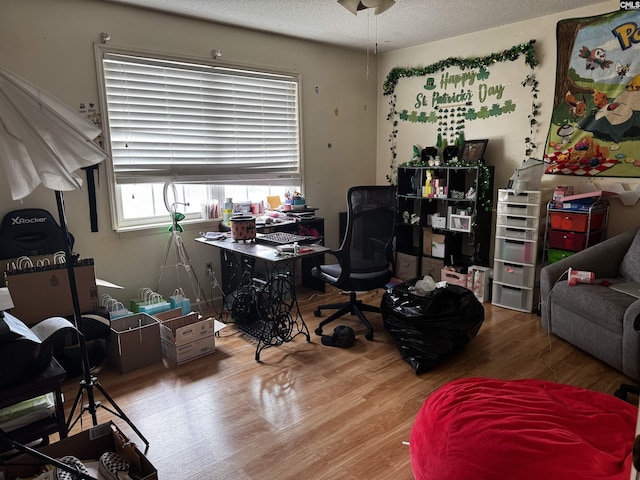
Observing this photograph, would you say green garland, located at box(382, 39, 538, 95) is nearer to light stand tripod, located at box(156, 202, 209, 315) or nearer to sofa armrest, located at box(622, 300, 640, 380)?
sofa armrest, located at box(622, 300, 640, 380)

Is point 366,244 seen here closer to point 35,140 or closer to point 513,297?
point 513,297

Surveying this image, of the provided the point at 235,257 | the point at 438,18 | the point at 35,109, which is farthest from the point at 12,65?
the point at 438,18

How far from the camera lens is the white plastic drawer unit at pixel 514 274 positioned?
3.87 m

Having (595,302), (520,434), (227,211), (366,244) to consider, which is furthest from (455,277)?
(520,434)

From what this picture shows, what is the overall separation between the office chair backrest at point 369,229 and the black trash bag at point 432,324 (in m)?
0.39

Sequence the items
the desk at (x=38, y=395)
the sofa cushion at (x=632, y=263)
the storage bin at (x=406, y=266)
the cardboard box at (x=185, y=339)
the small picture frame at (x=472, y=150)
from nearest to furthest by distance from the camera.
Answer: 1. the desk at (x=38, y=395)
2. the cardboard box at (x=185, y=339)
3. the sofa cushion at (x=632, y=263)
4. the small picture frame at (x=472, y=150)
5. the storage bin at (x=406, y=266)

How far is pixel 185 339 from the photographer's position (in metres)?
3.06

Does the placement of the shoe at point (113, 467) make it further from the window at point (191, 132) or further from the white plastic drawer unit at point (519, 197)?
the white plastic drawer unit at point (519, 197)

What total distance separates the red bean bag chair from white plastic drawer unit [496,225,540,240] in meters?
1.95

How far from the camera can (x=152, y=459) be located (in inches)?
82.2

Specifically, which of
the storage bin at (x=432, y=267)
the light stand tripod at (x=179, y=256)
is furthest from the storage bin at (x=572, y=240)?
the light stand tripod at (x=179, y=256)

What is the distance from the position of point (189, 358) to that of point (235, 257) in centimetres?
109

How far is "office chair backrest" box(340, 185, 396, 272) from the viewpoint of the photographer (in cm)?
330

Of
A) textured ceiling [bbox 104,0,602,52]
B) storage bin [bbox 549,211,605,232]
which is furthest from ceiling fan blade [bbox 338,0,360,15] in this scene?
storage bin [bbox 549,211,605,232]
